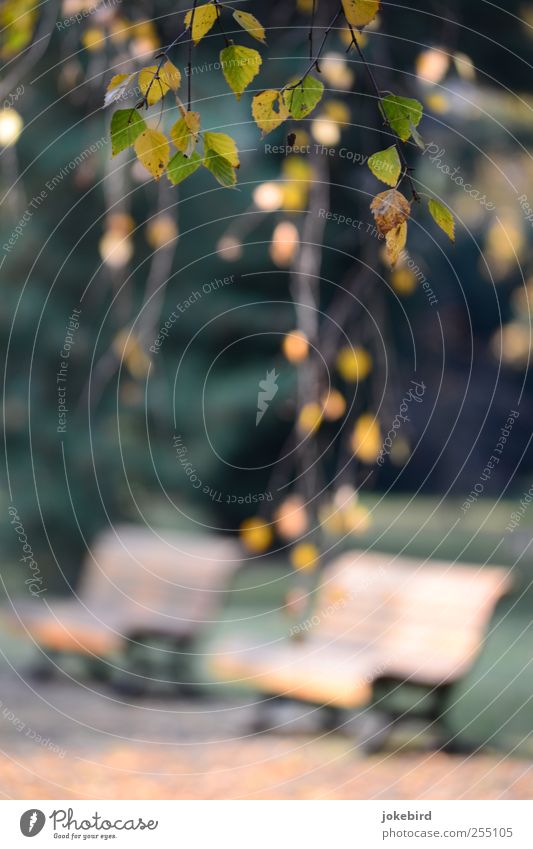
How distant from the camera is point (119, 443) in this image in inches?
149

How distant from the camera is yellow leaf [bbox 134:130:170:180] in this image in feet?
4.02

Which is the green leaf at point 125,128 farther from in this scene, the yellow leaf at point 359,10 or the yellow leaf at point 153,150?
the yellow leaf at point 359,10

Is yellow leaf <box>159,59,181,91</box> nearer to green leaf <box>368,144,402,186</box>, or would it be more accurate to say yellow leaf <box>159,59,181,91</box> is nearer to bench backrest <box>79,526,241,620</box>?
green leaf <box>368,144,402,186</box>

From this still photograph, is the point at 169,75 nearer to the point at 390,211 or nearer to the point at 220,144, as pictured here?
the point at 220,144

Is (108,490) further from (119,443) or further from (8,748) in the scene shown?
(8,748)

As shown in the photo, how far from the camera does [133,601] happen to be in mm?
3467

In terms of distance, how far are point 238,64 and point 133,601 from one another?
2.43 m

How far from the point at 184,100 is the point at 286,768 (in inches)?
68.6

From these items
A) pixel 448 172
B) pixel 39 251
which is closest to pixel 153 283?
pixel 39 251

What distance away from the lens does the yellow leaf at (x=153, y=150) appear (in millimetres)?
1227
